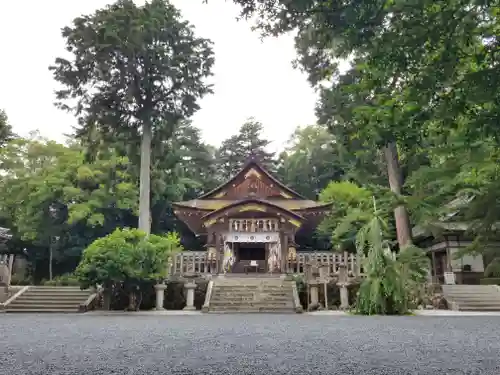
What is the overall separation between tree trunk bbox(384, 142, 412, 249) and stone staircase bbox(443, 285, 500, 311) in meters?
2.99

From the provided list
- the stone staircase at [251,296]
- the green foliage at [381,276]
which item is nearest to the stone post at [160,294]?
the stone staircase at [251,296]

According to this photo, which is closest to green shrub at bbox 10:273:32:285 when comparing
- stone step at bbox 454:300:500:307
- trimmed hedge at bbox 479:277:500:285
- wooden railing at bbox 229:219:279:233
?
wooden railing at bbox 229:219:279:233

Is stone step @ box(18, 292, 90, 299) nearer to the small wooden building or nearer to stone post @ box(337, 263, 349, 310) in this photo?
stone post @ box(337, 263, 349, 310)

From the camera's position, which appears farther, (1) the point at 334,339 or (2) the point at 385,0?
(1) the point at 334,339

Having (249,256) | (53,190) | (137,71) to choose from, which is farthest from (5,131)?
(249,256)

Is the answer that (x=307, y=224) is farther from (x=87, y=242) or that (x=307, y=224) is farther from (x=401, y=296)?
(x=87, y=242)

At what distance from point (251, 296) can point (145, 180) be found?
Result: 7.64 metres

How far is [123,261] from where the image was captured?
490 inches

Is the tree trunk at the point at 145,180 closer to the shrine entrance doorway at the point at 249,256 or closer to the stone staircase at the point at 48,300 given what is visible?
the stone staircase at the point at 48,300

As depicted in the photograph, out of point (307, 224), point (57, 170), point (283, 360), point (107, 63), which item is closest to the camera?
point (283, 360)

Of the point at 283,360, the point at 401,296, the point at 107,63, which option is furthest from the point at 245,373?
the point at 107,63

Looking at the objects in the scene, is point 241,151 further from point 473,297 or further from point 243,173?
point 473,297

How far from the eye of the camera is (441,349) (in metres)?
4.09

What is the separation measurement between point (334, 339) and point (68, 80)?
1679cm
